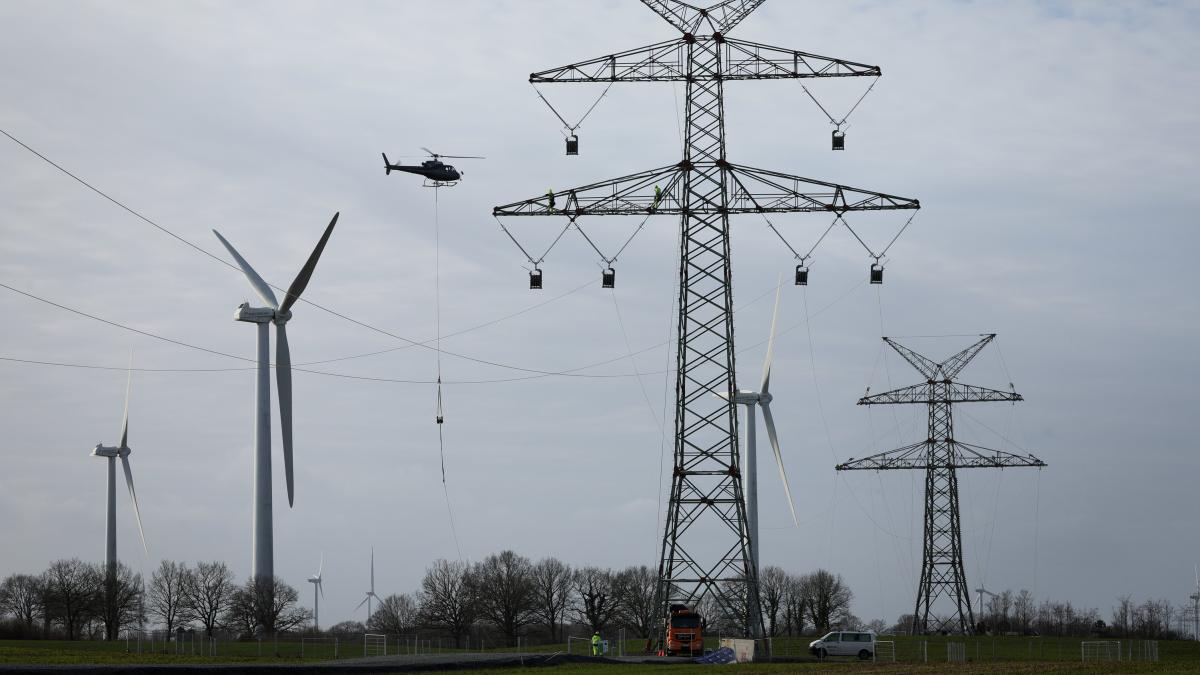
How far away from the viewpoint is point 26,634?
436ft

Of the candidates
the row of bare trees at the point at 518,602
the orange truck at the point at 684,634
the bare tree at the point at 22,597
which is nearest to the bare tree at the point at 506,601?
the row of bare trees at the point at 518,602

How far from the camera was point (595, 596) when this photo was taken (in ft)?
537

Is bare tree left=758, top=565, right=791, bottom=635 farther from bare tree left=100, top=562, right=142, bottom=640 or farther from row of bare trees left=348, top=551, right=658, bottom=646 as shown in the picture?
bare tree left=100, top=562, right=142, bottom=640

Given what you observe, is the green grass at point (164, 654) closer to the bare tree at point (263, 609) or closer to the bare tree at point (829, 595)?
the bare tree at point (263, 609)

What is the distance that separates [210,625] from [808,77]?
99034 millimetres

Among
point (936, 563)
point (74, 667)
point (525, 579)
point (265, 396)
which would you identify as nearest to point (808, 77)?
point (74, 667)

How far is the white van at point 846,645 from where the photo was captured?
86.9 metres

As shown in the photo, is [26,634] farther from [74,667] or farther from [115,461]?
[74,667]

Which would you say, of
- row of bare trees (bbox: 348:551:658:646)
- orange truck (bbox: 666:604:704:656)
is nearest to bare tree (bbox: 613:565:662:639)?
row of bare trees (bbox: 348:551:658:646)

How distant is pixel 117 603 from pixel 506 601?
41933 millimetres

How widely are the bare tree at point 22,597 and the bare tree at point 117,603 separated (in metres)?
16.1

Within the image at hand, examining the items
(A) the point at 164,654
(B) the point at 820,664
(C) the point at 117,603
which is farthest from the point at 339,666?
(C) the point at 117,603

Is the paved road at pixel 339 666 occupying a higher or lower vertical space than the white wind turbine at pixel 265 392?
lower

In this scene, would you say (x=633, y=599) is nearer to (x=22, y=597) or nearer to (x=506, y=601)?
(x=506, y=601)
